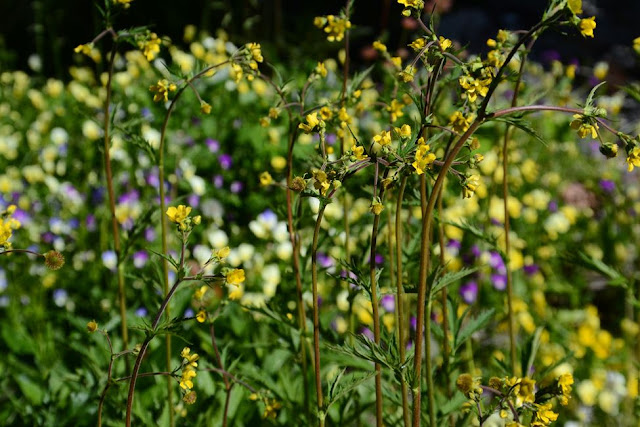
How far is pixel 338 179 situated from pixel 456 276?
335mm

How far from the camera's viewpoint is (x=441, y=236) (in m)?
1.44

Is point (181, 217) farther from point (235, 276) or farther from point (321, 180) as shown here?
point (321, 180)

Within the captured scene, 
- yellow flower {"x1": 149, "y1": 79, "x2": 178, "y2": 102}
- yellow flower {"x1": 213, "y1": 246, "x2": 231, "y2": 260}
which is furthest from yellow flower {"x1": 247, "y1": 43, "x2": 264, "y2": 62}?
yellow flower {"x1": 213, "y1": 246, "x2": 231, "y2": 260}

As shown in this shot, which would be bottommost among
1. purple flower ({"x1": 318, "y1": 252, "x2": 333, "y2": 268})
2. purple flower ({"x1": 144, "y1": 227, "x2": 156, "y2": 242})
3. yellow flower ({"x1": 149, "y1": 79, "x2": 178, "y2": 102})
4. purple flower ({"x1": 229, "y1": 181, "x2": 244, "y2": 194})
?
yellow flower ({"x1": 149, "y1": 79, "x2": 178, "y2": 102})

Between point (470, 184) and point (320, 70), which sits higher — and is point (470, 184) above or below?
below

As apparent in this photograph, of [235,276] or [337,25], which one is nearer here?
[235,276]

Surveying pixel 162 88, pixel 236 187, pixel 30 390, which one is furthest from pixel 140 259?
pixel 162 88

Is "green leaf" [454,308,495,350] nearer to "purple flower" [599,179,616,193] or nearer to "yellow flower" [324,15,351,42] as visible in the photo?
"yellow flower" [324,15,351,42]

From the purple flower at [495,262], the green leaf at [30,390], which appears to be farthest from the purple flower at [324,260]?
the green leaf at [30,390]

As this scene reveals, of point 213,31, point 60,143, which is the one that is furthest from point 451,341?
point 213,31

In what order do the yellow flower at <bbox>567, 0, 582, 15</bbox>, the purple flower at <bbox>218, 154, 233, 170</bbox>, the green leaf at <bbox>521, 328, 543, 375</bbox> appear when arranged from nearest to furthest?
the yellow flower at <bbox>567, 0, 582, 15</bbox>
the green leaf at <bbox>521, 328, 543, 375</bbox>
the purple flower at <bbox>218, 154, 233, 170</bbox>

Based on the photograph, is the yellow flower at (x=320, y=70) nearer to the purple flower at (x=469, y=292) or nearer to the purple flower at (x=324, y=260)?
the purple flower at (x=324, y=260)

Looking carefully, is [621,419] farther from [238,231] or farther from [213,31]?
[213,31]

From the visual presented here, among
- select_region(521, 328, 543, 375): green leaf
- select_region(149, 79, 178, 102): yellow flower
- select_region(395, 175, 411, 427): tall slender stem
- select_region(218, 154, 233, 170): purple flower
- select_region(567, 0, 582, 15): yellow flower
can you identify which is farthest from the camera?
select_region(218, 154, 233, 170): purple flower
